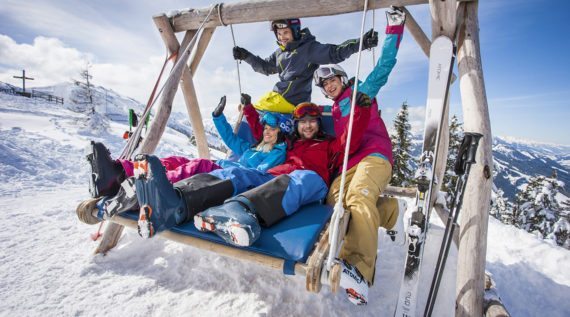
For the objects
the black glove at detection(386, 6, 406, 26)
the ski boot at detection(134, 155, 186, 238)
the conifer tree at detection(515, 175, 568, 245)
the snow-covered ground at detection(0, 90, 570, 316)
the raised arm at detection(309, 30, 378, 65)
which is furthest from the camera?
the conifer tree at detection(515, 175, 568, 245)

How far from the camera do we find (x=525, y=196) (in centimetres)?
1886

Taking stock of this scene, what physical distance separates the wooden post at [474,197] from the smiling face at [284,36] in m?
Result: 2.23

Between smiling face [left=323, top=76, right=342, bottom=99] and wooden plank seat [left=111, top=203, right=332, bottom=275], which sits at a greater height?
smiling face [left=323, top=76, right=342, bottom=99]

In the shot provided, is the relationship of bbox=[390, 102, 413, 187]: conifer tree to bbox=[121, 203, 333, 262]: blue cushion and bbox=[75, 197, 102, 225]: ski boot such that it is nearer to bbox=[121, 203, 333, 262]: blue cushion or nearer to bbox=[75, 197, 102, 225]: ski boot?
bbox=[121, 203, 333, 262]: blue cushion

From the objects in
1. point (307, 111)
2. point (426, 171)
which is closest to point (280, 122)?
point (307, 111)

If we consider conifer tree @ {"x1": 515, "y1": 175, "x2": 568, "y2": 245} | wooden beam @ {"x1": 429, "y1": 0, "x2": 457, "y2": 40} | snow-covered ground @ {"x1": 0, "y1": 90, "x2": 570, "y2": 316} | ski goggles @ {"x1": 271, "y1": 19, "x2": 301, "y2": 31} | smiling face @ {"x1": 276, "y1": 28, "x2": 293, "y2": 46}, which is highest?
ski goggles @ {"x1": 271, "y1": 19, "x2": 301, "y2": 31}

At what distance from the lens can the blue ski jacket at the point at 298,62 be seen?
11.7ft

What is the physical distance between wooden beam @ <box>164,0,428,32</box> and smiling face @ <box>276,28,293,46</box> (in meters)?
0.59

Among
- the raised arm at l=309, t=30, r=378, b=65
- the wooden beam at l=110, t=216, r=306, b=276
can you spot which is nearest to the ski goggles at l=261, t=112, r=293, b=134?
the raised arm at l=309, t=30, r=378, b=65

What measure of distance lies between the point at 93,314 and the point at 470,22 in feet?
12.6

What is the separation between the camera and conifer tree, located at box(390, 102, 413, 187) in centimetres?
1309

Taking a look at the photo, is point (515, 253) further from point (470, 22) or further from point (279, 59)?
point (279, 59)

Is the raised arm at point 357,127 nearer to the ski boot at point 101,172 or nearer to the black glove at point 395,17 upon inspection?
the black glove at point 395,17

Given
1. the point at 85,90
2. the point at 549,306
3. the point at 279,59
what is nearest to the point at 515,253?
the point at 549,306
